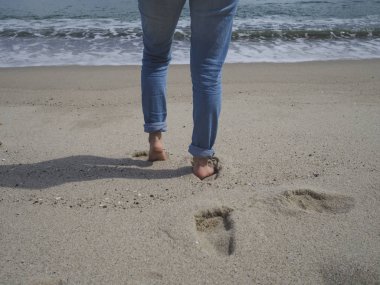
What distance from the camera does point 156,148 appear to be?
2525 mm

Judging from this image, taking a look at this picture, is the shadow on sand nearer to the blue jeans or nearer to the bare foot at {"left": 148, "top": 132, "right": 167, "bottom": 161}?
the bare foot at {"left": 148, "top": 132, "right": 167, "bottom": 161}

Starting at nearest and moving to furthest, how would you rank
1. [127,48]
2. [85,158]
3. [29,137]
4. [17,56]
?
1. [85,158]
2. [29,137]
3. [17,56]
4. [127,48]

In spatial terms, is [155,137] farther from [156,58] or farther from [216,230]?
[216,230]

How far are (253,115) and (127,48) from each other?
344 centimetres

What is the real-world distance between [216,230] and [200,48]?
93cm

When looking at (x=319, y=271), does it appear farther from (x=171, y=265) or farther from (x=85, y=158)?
(x=85, y=158)

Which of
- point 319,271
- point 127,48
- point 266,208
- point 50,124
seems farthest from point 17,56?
point 319,271

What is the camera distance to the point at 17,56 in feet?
19.0

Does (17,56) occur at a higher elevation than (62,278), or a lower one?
lower

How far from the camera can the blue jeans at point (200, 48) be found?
81.7 inches

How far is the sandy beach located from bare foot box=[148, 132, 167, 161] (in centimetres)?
6

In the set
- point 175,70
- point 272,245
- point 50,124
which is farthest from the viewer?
point 175,70

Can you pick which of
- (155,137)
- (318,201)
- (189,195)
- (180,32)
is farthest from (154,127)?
(180,32)

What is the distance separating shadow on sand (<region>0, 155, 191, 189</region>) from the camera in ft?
7.78
